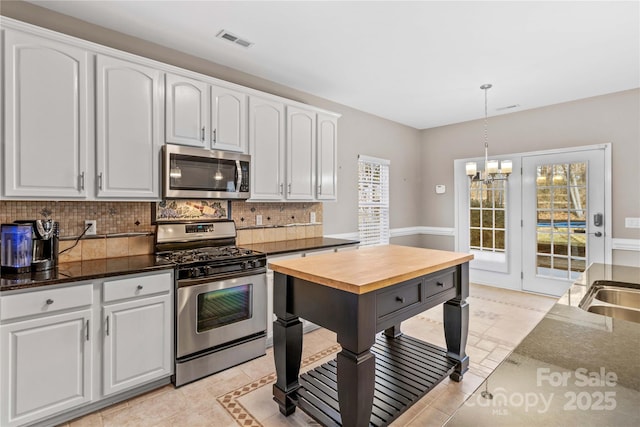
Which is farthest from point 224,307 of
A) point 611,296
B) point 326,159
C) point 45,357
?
point 611,296

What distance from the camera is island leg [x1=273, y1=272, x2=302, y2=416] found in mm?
2025

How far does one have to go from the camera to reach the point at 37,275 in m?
2.00

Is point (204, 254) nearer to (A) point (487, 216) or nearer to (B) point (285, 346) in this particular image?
(B) point (285, 346)

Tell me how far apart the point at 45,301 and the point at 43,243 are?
49cm

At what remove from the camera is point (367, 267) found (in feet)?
6.46

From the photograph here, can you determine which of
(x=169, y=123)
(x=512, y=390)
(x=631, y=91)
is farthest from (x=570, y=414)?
(x=631, y=91)

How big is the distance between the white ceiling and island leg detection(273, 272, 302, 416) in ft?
6.47

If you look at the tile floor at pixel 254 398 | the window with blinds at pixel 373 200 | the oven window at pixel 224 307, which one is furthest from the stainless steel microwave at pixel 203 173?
the window with blinds at pixel 373 200

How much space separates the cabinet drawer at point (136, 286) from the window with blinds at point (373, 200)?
9.93ft

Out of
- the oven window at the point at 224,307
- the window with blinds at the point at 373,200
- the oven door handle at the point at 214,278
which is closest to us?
the oven door handle at the point at 214,278

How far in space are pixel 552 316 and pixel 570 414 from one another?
27.4 inches

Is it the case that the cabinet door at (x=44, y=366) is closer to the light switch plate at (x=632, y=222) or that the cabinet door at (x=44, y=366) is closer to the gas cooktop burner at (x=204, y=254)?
the gas cooktop burner at (x=204, y=254)

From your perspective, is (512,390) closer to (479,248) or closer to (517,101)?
(517,101)

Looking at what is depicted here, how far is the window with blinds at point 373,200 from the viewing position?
4879mm
